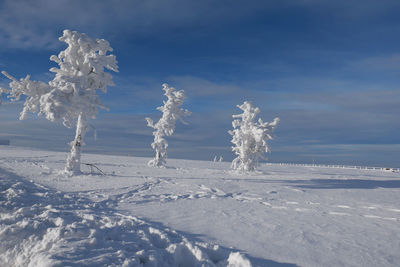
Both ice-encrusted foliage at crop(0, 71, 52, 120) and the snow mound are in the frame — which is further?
ice-encrusted foliage at crop(0, 71, 52, 120)

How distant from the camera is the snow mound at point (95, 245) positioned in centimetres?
541

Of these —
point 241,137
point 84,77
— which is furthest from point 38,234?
point 241,137

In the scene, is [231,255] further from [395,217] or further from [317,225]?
[395,217]

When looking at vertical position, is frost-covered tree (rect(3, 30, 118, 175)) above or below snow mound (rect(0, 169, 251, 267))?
above

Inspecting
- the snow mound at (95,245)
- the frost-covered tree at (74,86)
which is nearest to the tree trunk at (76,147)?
the frost-covered tree at (74,86)

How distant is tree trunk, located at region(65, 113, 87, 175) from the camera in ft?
70.2

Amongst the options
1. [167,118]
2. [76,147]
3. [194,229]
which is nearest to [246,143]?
[167,118]

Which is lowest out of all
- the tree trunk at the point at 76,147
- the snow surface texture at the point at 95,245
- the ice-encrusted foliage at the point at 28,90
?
the snow surface texture at the point at 95,245

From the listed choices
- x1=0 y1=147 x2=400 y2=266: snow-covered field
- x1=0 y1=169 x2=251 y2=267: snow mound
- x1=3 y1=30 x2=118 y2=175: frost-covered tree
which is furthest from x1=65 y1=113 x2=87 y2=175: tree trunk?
x1=0 y1=169 x2=251 y2=267: snow mound

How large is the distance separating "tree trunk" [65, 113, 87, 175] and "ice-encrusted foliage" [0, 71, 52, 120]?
309 cm

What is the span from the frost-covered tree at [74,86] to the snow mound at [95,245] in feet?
37.2

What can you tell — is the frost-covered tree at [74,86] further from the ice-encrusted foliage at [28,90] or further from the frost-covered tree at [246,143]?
the frost-covered tree at [246,143]

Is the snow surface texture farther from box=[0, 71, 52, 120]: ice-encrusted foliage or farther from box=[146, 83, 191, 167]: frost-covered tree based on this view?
box=[146, 83, 191, 167]: frost-covered tree

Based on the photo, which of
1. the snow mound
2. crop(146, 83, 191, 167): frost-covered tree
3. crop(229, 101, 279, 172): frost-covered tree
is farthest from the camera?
crop(146, 83, 191, 167): frost-covered tree
